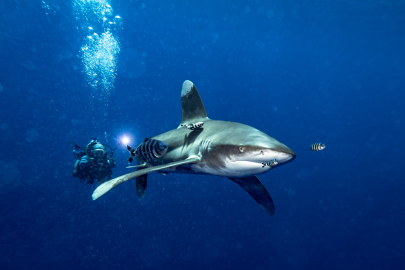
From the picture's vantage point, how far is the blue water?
27844 millimetres

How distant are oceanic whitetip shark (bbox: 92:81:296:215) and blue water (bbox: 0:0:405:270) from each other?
26045 millimetres

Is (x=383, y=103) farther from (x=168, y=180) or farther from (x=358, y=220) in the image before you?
(x=168, y=180)

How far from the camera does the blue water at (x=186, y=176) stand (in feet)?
91.4

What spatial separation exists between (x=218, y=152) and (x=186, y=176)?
111 feet

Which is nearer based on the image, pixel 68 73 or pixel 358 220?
pixel 358 220

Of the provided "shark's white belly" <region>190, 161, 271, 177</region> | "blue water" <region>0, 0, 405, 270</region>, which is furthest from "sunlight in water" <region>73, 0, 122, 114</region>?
"shark's white belly" <region>190, 161, 271, 177</region>

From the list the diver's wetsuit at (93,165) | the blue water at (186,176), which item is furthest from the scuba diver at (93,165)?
the blue water at (186,176)

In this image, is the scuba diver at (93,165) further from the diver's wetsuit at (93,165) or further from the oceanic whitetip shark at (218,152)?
the oceanic whitetip shark at (218,152)

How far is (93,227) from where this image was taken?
99.8 feet

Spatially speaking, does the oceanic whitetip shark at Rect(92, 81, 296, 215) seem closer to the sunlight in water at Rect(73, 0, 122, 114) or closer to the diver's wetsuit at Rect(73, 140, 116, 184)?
the diver's wetsuit at Rect(73, 140, 116, 184)

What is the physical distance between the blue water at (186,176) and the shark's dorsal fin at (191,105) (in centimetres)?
2617

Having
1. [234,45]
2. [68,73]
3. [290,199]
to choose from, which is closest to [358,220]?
[290,199]

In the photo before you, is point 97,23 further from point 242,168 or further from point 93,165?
point 242,168

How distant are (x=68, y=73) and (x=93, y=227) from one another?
6231 centimetres
